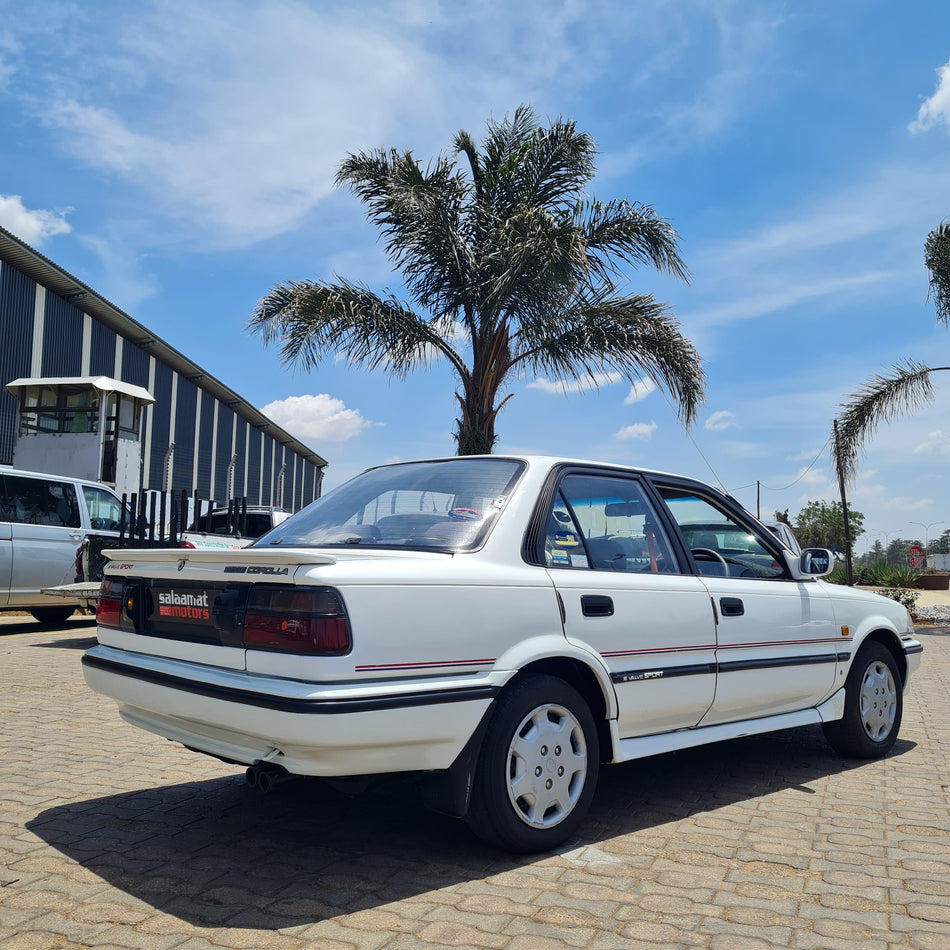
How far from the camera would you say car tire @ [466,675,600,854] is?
10.8 feet

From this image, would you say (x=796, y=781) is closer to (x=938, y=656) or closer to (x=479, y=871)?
(x=479, y=871)

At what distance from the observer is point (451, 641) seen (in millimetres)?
3199

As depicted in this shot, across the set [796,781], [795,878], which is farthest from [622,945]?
[796,781]

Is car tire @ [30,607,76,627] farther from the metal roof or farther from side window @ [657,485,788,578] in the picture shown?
the metal roof

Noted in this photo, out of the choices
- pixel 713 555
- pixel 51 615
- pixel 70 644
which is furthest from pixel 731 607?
pixel 51 615

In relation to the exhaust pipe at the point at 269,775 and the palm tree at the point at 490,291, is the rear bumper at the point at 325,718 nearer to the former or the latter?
the exhaust pipe at the point at 269,775

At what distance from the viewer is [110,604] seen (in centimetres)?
403

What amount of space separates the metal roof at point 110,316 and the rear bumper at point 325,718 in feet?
82.8

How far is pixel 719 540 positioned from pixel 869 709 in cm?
145

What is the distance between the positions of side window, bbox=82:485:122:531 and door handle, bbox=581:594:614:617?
31.6ft

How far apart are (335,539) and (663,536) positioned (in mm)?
1593

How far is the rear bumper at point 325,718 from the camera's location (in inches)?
115

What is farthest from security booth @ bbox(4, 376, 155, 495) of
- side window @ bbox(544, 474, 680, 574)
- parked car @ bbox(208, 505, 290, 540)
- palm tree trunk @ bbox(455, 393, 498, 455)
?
side window @ bbox(544, 474, 680, 574)

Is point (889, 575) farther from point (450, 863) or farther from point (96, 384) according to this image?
point (450, 863)
